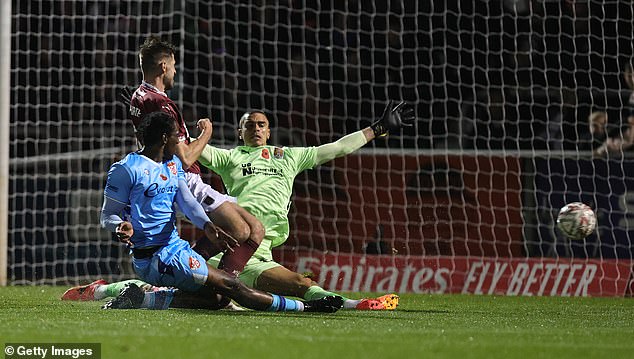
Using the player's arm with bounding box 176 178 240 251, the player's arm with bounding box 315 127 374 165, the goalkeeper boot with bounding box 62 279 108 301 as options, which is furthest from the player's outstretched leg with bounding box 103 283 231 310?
the player's arm with bounding box 315 127 374 165

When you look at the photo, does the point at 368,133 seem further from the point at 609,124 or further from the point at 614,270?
the point at 609,124

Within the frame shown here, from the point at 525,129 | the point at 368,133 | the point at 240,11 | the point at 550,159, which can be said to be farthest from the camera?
the point at 240,11

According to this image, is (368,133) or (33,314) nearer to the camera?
(33,314)

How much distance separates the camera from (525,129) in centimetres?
1316

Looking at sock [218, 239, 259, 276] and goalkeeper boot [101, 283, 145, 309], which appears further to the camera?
sock [218, 239, 259, 276]

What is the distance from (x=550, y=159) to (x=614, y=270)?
186cm

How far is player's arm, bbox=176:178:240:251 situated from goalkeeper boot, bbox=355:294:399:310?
110 cm

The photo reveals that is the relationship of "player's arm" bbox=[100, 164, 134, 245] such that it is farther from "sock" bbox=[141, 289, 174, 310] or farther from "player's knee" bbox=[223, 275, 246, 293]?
"player's knee" bbox=[223, 275, 246, 293]

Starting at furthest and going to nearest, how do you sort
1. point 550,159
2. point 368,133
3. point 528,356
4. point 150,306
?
point 550,159 → point 368,133 → point 150,306 → point 528,356

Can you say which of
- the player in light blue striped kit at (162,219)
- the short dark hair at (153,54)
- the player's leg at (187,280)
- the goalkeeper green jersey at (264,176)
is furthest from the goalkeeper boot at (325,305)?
the short dark hair at (153,54)

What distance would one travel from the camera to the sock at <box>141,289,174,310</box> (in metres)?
7.08

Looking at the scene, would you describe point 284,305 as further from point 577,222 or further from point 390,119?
point 577,222

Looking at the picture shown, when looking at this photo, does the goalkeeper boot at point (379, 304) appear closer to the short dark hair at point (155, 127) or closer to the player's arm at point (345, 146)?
the player's arm at point (345, 146)

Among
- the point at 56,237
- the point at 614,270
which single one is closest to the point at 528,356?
the point at 614,270
